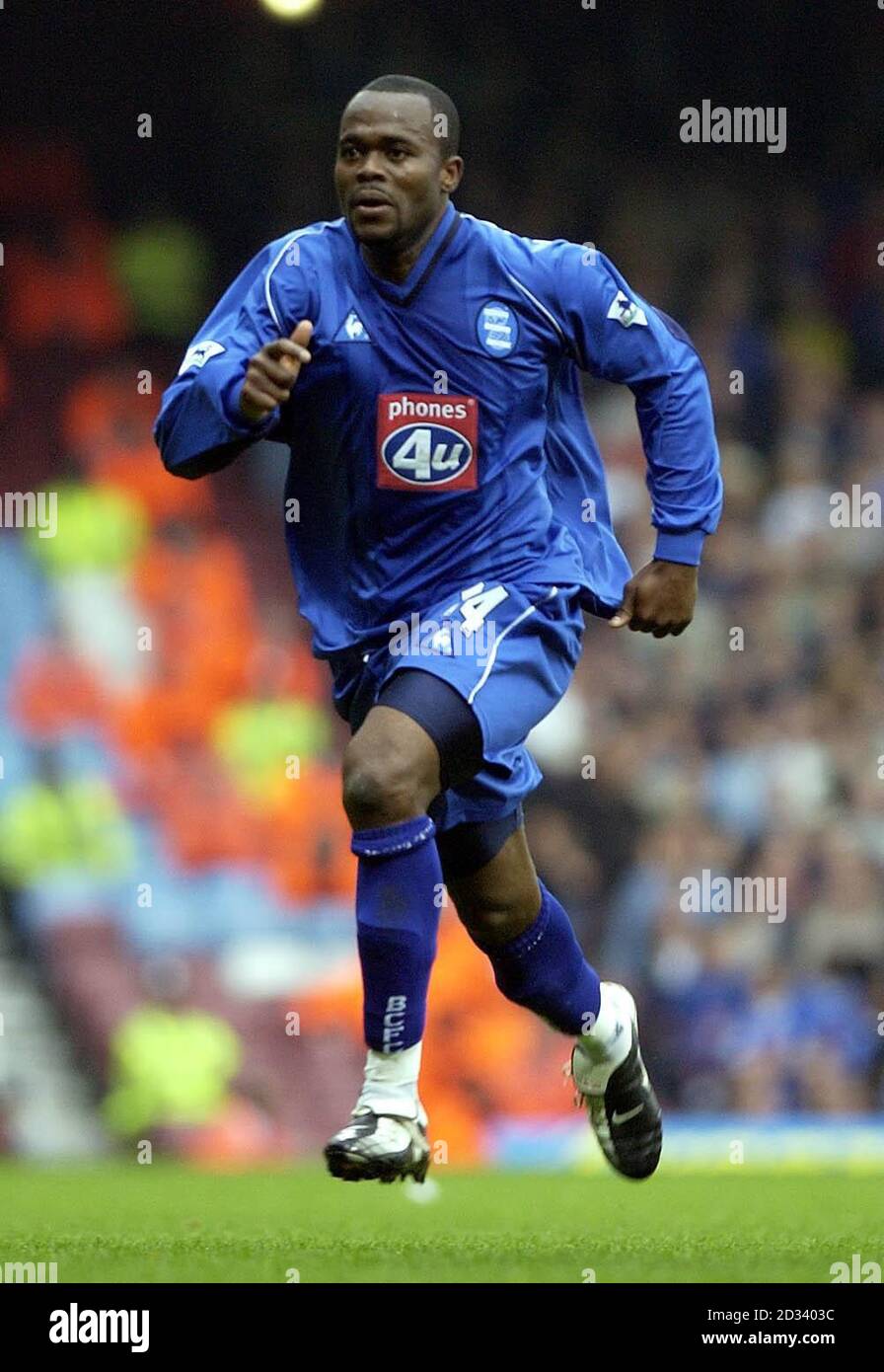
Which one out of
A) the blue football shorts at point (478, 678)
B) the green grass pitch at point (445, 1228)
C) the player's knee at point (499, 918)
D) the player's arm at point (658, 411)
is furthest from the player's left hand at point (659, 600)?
the green grass pitch at point (445, 1228)

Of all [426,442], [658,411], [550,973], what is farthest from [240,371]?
[550,973]

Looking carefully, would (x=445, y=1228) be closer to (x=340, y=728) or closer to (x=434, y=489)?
(x=434, y=489)

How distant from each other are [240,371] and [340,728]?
6881mm

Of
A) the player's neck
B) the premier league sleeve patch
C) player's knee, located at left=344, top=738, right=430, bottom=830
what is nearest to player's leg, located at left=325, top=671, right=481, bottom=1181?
player's knee, located at left=344, top=738, right=430, bottom=830

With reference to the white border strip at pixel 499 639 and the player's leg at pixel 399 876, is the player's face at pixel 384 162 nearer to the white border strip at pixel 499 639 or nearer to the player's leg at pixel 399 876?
the white border strip at pixel 499 639

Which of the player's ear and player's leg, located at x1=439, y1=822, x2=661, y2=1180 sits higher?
the player's ear

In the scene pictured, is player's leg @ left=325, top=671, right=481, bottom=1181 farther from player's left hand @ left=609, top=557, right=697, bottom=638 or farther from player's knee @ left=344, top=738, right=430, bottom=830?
player's left hand @ left=609, top=557, right=697, bottom=638

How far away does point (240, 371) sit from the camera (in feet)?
15.5

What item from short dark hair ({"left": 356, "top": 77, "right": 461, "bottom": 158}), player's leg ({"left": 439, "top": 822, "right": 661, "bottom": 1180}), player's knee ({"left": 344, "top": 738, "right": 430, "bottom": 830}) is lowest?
player's leg ({"left": 439, "top": 822, "right": 661, "bottom": 1180})

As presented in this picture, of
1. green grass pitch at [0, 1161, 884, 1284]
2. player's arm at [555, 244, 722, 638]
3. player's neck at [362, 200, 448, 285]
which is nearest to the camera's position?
green grass pitch at [0, 1161, 884, 1284]

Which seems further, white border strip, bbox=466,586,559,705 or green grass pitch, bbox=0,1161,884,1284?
white border strip, bbox=466,586,559,705

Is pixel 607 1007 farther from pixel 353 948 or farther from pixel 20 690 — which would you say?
pixel 20 690

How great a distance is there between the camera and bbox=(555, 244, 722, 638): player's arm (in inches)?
202

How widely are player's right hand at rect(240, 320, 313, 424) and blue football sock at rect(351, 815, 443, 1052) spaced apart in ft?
2.86
